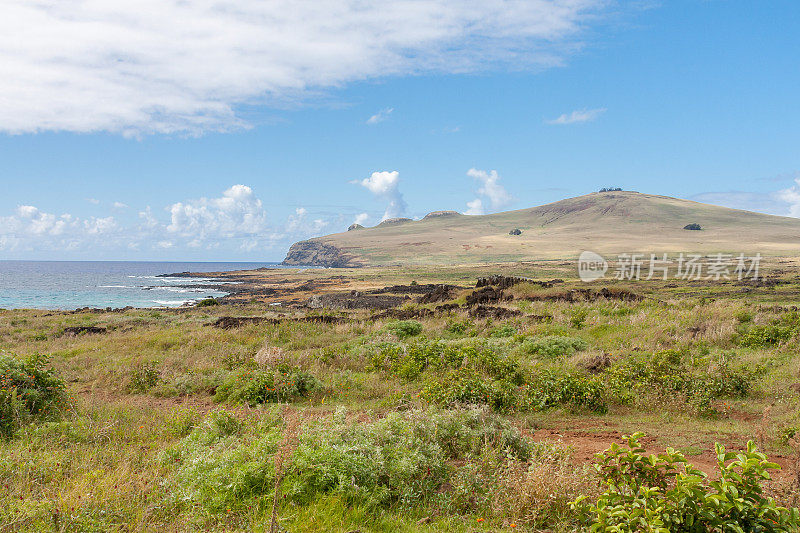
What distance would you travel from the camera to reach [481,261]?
142m

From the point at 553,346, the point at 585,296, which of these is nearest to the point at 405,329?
the point at 553,346

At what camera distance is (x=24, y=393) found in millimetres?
8344

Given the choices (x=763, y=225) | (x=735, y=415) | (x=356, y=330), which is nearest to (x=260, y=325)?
(x=356, y=330)

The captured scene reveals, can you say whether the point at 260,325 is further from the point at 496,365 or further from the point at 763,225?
the point at 763,225

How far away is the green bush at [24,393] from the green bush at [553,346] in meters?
13.6

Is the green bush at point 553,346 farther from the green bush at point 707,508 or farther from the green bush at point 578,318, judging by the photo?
the green bush at point 707,508

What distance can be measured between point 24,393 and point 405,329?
1412 centimetres

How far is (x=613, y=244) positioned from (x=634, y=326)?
140 meters

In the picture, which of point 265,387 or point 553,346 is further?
point 553,346

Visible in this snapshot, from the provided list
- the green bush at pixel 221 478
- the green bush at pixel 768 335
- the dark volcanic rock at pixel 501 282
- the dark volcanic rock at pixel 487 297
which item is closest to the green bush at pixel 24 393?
the green bush at pixel 221 478

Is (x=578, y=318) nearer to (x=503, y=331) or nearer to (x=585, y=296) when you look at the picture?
(x=503, y=331)

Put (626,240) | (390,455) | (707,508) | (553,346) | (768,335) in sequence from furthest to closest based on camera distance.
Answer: (626,240) < (553,346) < (768,335) < (390,455) < (707,508)

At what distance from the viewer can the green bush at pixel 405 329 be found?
19.9 m

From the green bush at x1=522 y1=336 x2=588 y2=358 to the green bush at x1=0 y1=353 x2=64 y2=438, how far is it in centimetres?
1359
